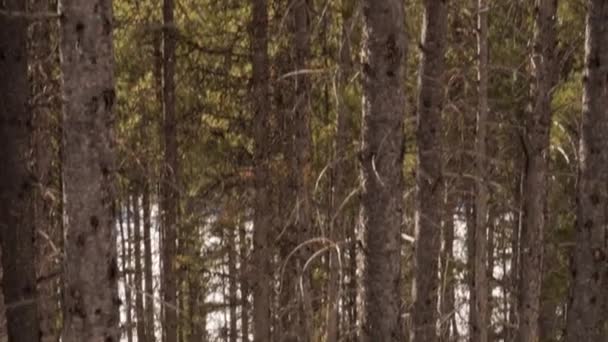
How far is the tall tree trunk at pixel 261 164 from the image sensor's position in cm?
1136

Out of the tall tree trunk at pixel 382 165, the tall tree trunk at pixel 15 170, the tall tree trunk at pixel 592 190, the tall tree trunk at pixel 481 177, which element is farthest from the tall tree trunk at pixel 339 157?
Answer: the tall tree trunk at pixel 15 170

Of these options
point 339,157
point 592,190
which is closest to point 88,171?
point 339,157

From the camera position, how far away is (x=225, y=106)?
13.7m

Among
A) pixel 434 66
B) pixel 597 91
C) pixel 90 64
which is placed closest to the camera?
pixel 90 64

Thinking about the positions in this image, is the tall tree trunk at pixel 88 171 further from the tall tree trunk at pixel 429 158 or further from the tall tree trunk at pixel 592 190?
the tall tree trunk at pixel 592 190

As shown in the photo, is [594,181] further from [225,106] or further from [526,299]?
[225,106]

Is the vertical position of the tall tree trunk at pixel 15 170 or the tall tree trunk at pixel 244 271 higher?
the tall tree trunk at pixel 15 170

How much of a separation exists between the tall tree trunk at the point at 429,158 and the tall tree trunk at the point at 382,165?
2.95m

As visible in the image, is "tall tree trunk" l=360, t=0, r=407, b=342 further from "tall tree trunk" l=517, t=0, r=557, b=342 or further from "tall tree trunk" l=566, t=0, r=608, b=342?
"tall tree trunk" l=517, t=0, r=557, b=342

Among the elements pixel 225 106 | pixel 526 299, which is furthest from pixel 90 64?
pixel 225 106

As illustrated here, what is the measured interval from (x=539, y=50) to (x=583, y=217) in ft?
9.18

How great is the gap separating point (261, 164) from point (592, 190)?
491 cm

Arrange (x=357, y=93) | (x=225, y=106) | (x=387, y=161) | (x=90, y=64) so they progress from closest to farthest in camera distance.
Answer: (x=90, y=64) → (x=387, y=161) → (x=357, y=93) → (x=225, y=106)

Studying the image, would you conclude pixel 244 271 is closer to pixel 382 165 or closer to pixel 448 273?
pixel 448 273
